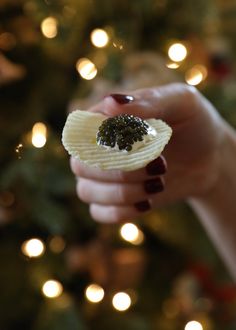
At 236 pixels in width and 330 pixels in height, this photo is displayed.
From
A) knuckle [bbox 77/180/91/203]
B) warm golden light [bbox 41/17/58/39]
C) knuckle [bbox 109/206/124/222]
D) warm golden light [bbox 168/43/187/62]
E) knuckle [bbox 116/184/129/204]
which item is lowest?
knuckle [bbox 116/184/129/204]

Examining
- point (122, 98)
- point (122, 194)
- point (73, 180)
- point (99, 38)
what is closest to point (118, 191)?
point (122, 194)

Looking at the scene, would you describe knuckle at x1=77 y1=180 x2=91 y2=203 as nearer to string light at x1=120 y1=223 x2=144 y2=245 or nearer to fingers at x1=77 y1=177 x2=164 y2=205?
fingers at x1=77 y1=177 x2=164 y2=205

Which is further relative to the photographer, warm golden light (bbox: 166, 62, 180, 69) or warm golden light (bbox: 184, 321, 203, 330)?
warm golden light (bbox: 184, 321, 203, 330)

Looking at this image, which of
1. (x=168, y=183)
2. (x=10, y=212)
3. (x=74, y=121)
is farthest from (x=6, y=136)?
(x=74, y=121)

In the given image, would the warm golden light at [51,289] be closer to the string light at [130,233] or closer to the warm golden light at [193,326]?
the string light at [130,233]

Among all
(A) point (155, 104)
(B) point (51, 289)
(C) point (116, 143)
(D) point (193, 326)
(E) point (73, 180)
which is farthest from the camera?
(D) point (193, 326)

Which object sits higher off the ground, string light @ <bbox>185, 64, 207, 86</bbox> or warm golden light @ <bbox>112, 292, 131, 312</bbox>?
string light @ <bbox>185, 64, 207, 86</bbox>

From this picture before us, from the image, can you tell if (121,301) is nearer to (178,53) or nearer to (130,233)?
(130,233)

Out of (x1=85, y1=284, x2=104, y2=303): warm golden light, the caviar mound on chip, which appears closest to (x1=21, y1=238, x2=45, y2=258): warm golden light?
(x1=85, y1=284, x2=104, y2=303): warm golden light
